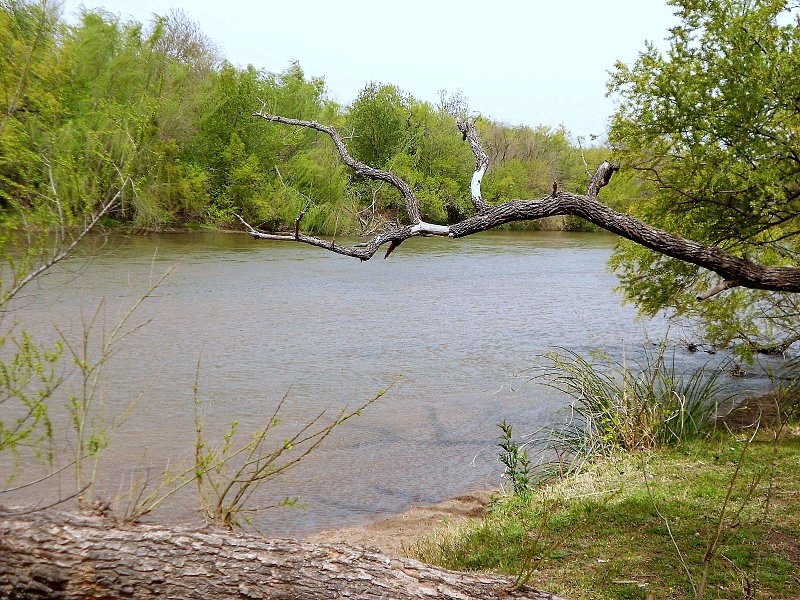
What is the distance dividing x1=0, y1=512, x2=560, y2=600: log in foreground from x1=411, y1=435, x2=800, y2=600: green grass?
24.3 inches

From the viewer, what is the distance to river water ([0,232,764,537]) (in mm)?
7309

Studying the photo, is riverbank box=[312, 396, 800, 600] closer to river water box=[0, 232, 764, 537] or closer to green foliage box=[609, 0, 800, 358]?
river water box=[0, 232, 764, 537]

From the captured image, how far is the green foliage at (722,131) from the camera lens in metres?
7.75

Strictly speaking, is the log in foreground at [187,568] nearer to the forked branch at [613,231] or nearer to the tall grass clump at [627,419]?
the forked branch at [613,231]

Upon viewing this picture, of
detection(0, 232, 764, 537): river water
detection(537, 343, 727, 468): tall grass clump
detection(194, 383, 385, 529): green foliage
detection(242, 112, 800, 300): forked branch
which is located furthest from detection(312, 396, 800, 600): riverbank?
detection(242, 112, 800, 300): forked branch

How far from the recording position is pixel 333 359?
12.6 metres

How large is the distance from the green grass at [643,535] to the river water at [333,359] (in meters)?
1.53

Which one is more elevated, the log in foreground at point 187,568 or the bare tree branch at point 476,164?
the bare tree branch at point 476,164

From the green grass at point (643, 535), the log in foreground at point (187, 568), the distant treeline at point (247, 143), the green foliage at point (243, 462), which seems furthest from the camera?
the distant treeline at point (247, 143)

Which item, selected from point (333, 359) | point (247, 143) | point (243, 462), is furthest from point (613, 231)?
point (247, 143)

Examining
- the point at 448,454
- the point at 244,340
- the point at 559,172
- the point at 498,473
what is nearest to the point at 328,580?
the point at 498,473

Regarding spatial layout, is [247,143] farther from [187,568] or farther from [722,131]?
[187,568]

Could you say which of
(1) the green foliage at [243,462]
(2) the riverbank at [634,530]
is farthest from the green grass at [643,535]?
(1) the green foliage at [243,462]

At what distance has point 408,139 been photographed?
4500cm
